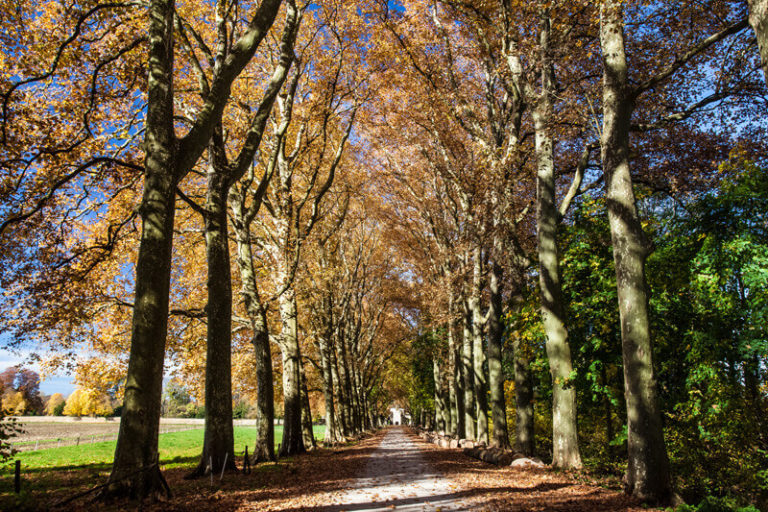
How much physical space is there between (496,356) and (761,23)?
1156 centimetres

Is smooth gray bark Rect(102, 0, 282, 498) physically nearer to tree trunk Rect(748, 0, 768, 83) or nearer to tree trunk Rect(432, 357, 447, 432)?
tree trunk Rect(748, 0, 768, 83)

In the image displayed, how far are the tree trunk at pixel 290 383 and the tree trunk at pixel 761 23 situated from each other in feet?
43.0

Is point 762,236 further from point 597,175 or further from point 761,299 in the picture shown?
point 597,175

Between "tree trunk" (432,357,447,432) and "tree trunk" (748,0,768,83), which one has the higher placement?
"tree trunk" (748,0,768,83)

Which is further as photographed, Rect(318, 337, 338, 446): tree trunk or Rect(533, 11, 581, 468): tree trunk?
Rect(318, 337, 338, 446): tree trunk

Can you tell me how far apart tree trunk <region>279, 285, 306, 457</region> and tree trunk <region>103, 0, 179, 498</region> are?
8.20 m

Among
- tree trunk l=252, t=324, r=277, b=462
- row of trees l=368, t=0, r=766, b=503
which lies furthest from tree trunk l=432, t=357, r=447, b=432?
tree trunk l=252, t=324, r=277, b=462

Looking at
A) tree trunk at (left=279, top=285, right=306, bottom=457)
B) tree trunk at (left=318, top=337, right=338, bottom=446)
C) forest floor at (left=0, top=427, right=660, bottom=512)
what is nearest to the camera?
forest floor at (left=0, top=427, right=660, bottom=512)

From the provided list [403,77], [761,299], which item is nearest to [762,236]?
[761,299]

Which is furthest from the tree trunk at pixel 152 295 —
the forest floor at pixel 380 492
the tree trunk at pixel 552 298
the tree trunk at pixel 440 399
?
the tree trunk at pixel 440 399

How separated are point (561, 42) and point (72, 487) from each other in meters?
15.3

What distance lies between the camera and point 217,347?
1009cm

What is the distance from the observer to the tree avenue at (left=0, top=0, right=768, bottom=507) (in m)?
7.36

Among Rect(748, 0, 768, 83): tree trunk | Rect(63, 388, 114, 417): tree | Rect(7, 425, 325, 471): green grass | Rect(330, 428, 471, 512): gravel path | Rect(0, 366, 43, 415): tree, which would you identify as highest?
Rect(748, 0, 768, 83): tree trunk
